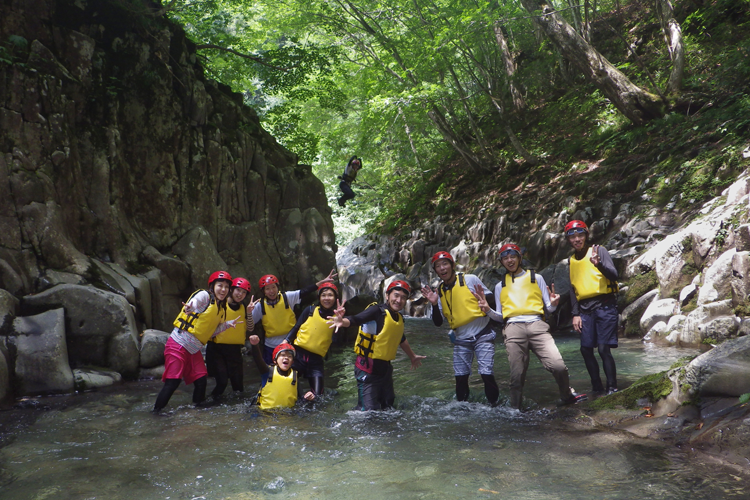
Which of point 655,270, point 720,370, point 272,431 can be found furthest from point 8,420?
point 655,270

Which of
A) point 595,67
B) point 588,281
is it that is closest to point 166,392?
point 588,281

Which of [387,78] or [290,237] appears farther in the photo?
[387,78]

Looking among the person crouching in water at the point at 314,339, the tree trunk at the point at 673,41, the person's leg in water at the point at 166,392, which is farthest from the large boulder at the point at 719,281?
the person's leg in water at the point at 166,392

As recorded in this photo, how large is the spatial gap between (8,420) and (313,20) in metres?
15.4

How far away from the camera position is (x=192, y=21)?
49.1 ft

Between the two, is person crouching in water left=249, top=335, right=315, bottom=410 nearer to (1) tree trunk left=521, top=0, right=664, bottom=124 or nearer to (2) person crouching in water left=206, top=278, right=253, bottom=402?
(2) person crouching in water left=206, top=278, right=253, bottom=402

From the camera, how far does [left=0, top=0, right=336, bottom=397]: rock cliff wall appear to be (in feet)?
28.9

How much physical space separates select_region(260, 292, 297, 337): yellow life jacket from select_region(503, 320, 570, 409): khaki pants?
3073mm

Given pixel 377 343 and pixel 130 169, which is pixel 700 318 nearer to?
pixel 377 343

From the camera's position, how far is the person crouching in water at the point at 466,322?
5957 millimetres

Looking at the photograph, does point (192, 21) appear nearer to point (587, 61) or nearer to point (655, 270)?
point (587, 61)

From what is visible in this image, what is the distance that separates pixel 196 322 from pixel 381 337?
2.30 m

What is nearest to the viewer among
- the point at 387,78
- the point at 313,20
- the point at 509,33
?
the point at 313,20

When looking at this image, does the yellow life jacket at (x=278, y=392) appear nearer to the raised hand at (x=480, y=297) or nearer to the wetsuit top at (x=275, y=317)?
the wetsuit top at (x=275, y=317)
